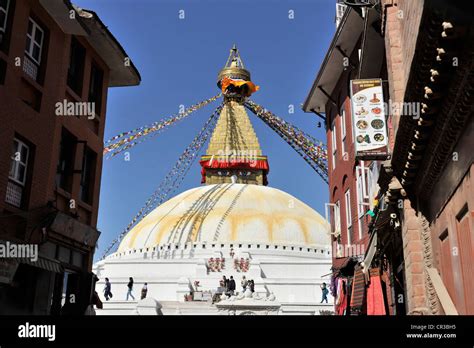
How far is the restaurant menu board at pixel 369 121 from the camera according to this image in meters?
12.8

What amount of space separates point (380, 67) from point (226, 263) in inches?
1109

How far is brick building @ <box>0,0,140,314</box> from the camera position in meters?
14.0

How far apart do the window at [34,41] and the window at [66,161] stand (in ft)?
8.66

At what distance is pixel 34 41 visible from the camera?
51.7ft

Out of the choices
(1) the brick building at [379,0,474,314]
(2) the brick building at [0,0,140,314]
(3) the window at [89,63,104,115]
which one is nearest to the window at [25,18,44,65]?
(2) the brick building at [0,0,140,314]

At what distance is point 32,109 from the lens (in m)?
15.1

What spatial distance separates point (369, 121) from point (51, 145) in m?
9.30

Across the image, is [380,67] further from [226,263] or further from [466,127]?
[226,263]

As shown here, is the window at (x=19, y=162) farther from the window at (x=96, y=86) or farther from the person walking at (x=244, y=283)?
the person walking at (x=244, y=283)

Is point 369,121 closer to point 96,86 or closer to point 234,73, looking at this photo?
point 96,86

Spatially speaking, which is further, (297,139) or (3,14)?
(297,139)

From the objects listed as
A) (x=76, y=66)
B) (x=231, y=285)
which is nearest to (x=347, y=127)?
(x=76, y=66)

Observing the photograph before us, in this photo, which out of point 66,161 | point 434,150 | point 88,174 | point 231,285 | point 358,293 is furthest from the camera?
point 231,285

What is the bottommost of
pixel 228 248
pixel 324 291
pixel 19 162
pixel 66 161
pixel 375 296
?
pixel 375 296
